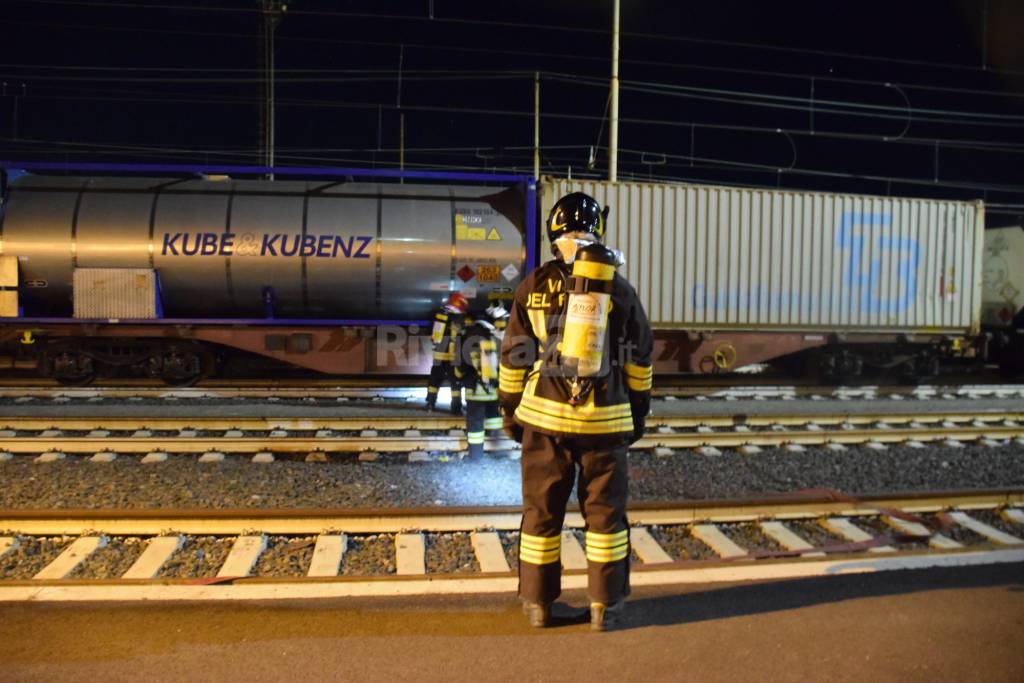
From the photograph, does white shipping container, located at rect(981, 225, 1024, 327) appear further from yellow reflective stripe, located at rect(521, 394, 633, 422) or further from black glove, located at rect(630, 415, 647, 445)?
yellow reflective stripe, located at rect(521, 394, 633, 422)

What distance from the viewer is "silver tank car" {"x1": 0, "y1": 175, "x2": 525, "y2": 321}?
33.9ft

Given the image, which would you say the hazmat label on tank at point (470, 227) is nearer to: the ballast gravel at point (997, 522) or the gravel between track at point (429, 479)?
the gravel between track at point (429, 479)

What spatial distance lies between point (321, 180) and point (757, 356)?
23.9 feet

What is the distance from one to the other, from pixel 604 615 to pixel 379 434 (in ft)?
15.6

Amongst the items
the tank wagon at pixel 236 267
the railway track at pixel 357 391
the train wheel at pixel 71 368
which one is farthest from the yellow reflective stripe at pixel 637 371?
the train wheel at pixel 71 368

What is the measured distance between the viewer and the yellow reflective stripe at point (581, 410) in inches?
129

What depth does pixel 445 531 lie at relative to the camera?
4836 mm

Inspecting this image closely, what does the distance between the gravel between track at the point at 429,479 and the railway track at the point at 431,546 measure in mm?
641

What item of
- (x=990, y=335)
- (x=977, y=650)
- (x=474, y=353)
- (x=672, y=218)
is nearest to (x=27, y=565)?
(x=474, y=353)

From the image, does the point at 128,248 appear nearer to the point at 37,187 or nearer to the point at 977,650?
the point at 37,187

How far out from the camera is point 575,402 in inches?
129

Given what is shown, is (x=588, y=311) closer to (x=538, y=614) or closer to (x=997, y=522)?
(x=538, y=614)

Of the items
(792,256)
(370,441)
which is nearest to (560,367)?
(370,441)

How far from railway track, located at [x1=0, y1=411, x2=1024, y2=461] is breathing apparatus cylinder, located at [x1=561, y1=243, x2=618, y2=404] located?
12.9 ft
